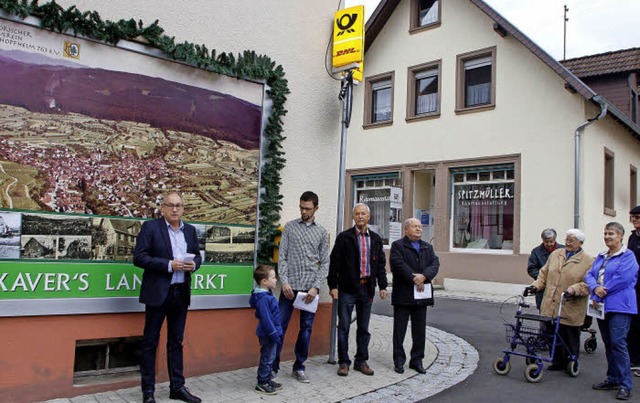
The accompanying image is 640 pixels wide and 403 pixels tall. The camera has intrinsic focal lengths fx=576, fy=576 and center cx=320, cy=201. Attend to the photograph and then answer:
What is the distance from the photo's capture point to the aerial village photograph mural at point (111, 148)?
15.4 feet

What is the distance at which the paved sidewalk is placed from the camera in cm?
510

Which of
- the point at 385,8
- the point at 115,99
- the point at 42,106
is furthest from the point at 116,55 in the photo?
the point at 385,8

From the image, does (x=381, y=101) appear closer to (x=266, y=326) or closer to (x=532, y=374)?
(x=532, y=374)

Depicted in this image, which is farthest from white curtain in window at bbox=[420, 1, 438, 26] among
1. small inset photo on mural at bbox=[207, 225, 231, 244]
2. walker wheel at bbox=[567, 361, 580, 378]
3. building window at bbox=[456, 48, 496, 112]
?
small inset photo on mural at bbox=[207, 225, 231, 244]

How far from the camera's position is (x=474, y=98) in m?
16.4

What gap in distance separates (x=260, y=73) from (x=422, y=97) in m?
12.1

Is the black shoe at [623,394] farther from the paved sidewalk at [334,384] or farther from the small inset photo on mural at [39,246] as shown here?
the small inset photo on mural at [39,246]

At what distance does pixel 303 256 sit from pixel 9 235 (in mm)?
2631

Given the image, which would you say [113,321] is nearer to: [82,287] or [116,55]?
[82,287]

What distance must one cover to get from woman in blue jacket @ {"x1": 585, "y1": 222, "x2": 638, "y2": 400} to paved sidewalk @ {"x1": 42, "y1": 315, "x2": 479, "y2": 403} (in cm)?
149

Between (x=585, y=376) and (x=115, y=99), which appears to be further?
(x=585, y=376)

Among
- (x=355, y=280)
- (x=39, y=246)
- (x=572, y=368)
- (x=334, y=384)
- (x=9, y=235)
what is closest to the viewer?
(x=9, y=235)

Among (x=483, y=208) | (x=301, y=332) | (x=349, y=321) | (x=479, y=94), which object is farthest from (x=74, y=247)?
(x=479, y=94)

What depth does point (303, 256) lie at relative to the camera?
5.82 metres
